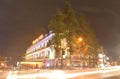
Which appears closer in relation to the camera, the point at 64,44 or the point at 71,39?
the point at 71,39

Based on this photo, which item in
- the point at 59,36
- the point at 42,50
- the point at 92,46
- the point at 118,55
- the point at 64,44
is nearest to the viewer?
the point at 59,36

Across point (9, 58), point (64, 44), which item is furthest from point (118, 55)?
point (64, 44)

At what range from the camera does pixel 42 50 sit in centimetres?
10594

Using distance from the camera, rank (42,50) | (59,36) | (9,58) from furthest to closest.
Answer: (9,58), (42,50), (59,36)

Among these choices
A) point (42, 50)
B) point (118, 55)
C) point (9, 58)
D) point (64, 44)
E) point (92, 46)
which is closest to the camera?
point (64, 44)

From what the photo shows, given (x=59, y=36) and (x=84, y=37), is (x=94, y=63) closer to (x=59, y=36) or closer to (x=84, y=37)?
(x=84, y=37)

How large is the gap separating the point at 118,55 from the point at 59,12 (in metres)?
77.2

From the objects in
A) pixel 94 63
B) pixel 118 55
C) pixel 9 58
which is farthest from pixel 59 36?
pixel 118 55

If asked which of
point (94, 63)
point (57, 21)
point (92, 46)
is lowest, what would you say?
point (94, 63)

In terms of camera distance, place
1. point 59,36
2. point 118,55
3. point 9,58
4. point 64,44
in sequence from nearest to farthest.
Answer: point 59,36 < point 64,44 < point 9,58 < point 118,55

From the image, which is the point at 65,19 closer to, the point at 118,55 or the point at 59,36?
the point at 59,36

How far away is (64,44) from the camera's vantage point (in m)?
56.8

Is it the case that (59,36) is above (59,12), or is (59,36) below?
below

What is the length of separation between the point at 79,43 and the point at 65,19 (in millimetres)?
8667
